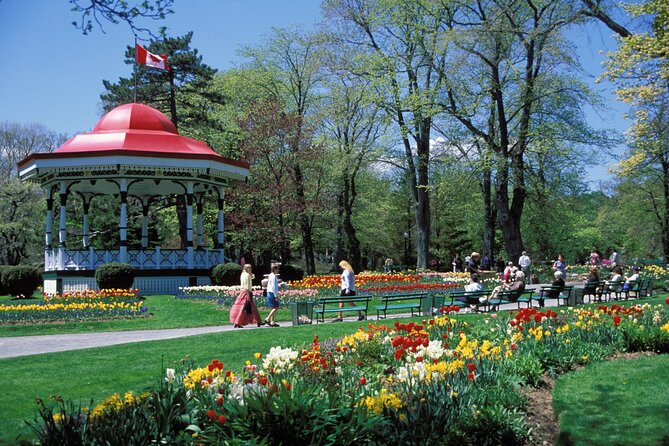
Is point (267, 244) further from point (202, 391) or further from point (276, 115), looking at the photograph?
point (202, 391)

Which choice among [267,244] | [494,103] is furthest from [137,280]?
[494,103]

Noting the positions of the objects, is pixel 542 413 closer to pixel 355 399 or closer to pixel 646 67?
pixel 355 399

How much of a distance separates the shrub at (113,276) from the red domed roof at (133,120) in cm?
777

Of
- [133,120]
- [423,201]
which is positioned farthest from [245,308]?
[423,201]

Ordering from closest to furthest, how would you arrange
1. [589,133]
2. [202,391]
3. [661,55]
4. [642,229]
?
[202,391]
[661,55]
[589,133]
[642,229]

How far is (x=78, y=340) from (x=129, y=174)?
13.8 m


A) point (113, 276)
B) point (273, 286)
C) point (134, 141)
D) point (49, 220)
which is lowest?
point (273, 286)

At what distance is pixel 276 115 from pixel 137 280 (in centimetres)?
1451

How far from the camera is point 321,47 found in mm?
40656

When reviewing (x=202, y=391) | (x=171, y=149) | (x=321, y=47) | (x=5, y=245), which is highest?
(x=321, y=47)

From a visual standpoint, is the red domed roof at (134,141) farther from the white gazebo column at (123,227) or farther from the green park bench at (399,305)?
the green park bench at (399,305)

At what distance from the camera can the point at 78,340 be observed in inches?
569

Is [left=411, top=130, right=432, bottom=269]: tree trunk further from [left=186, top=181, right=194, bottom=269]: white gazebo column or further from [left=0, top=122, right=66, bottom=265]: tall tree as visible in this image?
[left=0, top=122, right=66, bottom=265]: tall tree

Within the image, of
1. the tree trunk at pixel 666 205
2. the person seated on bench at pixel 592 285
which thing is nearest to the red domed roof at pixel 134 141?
the person seated on bench at pixel 592 285
